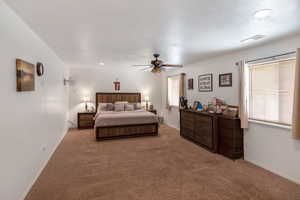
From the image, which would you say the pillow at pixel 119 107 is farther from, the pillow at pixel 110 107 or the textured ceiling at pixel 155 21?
the textured ceiling at pixel 155 21

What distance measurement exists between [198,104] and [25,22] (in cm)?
417

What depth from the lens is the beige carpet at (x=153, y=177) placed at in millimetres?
2199

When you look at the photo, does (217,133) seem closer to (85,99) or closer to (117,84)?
(117,84)

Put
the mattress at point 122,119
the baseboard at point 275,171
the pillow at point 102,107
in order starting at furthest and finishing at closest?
the pillow at point 102,107 < the mattress at point 122,119 < the baseboard at point 275,171

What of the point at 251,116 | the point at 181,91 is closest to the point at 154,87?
the point at 181,91

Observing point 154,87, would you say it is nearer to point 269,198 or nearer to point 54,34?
point 54,34

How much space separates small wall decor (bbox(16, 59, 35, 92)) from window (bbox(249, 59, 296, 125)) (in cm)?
408

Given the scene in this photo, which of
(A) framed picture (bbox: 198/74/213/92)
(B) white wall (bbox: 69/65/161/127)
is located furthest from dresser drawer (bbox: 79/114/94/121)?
(A) framed picture (bbox: 198/74/213/92)

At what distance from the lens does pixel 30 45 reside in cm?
243

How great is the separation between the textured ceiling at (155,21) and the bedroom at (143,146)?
1cm

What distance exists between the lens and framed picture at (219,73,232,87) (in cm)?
381

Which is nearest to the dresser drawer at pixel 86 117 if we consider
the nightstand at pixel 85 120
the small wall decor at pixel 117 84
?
the nightstand at pixel 85 120

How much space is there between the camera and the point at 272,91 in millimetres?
2949

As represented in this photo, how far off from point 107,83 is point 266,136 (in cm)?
573
